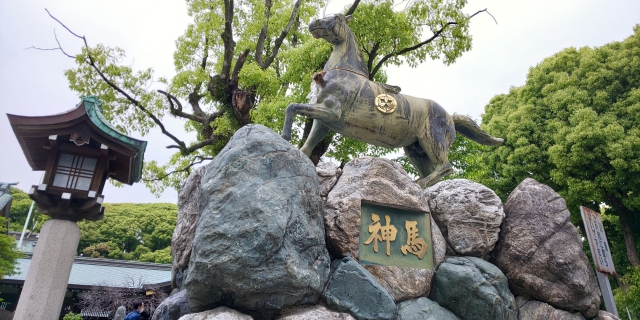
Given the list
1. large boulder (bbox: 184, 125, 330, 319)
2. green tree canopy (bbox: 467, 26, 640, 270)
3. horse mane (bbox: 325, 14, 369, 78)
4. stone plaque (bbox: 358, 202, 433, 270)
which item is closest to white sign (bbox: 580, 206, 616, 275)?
stone plaque (bbox: 358, 202, 433, 270)

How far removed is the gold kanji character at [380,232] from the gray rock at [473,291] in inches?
26.6

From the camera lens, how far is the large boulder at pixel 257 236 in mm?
3666

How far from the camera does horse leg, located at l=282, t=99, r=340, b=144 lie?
5.18 m

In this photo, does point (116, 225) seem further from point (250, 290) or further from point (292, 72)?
point (250, 290)

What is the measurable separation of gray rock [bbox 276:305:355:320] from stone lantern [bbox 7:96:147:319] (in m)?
4.90

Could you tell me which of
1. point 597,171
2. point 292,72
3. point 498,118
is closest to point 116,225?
point 292,72

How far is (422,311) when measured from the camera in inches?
175

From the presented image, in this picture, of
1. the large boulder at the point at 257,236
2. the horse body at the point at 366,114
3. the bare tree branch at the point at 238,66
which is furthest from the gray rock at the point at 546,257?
the bare tree branch at the point at 238,66

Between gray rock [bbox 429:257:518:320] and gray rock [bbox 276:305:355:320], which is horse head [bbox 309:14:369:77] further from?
gray rock [bbox 276:305:355:320]

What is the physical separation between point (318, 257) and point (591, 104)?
13437 mm

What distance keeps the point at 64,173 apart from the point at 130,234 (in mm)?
23652

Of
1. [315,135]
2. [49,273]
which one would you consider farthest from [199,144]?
[315,135]

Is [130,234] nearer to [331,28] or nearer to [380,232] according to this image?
[331,28]

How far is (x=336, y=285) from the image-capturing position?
13.8ft
